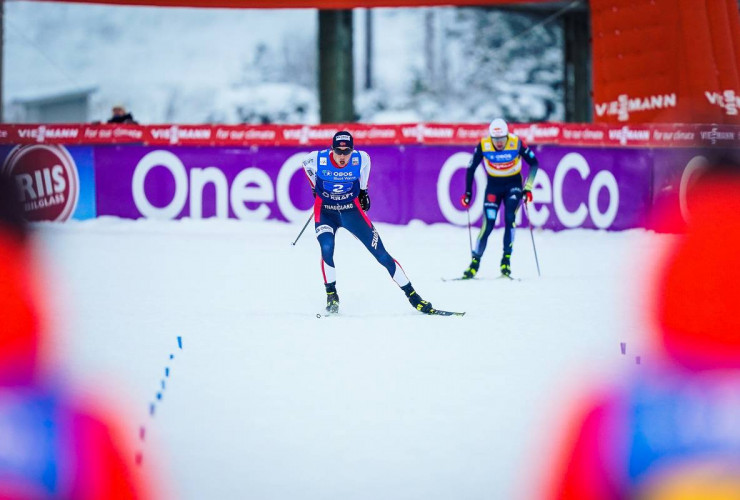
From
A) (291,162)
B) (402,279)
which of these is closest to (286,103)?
(291,162)

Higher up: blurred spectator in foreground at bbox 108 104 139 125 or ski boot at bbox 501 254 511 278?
blurred spectator in foreground at bbox 108 104 139 125

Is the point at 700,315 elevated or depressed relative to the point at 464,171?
depressed

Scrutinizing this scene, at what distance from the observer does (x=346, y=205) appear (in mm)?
9820

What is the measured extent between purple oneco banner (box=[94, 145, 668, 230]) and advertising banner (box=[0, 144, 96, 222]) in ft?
0.81

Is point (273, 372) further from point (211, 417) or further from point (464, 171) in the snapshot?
point (464, 171)

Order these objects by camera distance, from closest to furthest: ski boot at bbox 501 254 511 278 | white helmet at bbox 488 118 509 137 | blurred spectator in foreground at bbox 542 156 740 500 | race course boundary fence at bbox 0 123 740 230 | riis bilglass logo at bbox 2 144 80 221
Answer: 1. blurred spectator in foreground at bbox 542 156 740 500
2. white helmet at bbox 488 118 509 137
3. ski boot at bbox 501 254 511 278
4. race course boundary fence at bbox 0 123 740 230
5. riis bilglass logo at bbox 2 144 80 221

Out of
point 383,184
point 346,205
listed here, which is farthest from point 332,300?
point 383,184

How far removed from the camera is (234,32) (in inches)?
3797

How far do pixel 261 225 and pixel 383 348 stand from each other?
997cm

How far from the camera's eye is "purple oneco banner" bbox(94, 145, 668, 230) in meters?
17.5

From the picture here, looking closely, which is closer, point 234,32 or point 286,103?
point 286,103

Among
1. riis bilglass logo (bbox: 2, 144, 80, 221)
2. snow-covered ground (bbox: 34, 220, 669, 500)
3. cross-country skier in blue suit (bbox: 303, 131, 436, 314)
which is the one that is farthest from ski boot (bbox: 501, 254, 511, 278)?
riis bilglass logo (bbox: 2, 144, 80, 221)

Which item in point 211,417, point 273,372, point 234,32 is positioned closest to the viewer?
point 211,417

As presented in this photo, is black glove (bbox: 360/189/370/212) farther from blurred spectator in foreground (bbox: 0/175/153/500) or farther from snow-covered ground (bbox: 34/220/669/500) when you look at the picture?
blurred spectator in foreground (bbox: 0/175/153/500)
